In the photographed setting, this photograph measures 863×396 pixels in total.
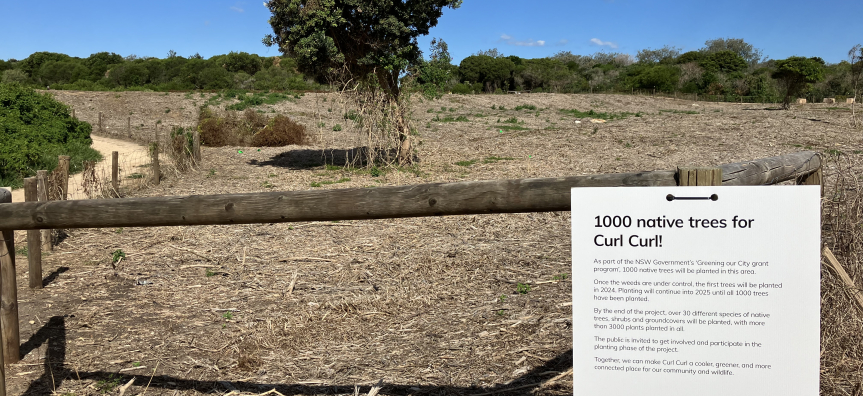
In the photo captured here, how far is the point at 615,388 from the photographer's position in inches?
93.9

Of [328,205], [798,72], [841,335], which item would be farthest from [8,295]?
[798,72]

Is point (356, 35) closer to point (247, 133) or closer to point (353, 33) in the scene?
point (353, 33)

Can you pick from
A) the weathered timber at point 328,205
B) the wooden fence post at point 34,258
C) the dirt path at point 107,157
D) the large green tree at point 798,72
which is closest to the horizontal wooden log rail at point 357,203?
the weathered timber at point 328,205

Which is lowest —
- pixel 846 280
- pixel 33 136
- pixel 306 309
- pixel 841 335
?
pixel 306 309

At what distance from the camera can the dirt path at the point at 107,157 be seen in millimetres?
13581

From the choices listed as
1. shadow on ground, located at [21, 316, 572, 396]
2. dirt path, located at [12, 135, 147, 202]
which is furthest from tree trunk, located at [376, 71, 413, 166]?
shadow on ground, located at [21, 316, 572, 396]

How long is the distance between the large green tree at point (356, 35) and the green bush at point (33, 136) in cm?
714

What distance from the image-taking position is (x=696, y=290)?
2.29m

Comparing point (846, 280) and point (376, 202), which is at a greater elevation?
point (376, 202)

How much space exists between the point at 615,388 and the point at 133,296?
5574mm

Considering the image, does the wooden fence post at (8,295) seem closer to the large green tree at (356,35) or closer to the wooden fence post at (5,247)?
the wooden fence post at (5,247)

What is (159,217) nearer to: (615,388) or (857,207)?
(615,388)

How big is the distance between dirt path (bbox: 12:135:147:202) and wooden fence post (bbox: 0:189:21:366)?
8.22 metres

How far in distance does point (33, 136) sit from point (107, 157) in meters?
2.07
